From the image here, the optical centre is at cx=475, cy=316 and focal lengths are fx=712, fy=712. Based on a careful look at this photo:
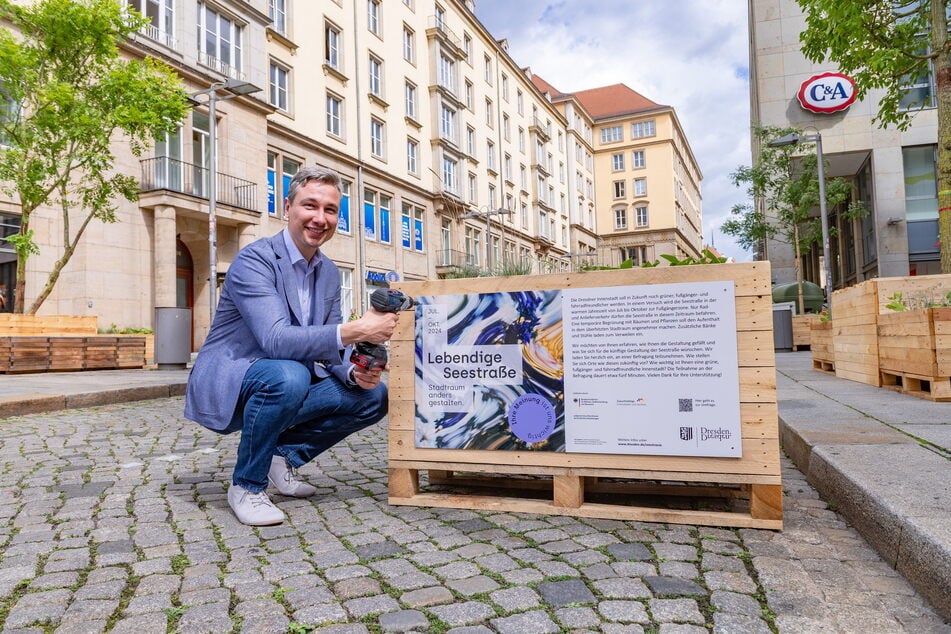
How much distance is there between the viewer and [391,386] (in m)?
3.53

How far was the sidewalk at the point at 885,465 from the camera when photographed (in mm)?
2275

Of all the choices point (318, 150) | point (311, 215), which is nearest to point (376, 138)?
point (318, 150)

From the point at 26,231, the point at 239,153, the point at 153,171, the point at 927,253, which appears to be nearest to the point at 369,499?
the point at 26,231

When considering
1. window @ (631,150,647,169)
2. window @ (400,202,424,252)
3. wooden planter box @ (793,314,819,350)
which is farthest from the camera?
window @ (631,150,647,169)

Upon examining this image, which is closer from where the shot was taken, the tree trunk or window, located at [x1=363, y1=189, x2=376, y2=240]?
the tree trunk

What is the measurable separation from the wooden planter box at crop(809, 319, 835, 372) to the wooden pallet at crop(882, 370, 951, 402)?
2315 millimetres

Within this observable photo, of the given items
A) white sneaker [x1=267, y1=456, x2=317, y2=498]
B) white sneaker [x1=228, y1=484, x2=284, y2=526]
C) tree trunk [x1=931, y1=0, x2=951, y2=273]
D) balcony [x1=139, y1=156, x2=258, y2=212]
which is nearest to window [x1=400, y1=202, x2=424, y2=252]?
balcony [x1=139, y1=156, x2=258, y2=212]

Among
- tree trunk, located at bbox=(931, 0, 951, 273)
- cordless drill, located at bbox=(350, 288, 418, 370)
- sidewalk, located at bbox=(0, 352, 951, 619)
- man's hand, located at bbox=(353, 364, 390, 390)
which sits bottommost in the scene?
sidewalk, located at bbox=(0, 352, 951, 619)

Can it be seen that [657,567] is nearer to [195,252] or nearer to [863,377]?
[863,377]

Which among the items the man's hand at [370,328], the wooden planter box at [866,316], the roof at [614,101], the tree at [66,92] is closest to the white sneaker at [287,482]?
the man's hand at [370,328]

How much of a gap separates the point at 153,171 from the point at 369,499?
18.6m

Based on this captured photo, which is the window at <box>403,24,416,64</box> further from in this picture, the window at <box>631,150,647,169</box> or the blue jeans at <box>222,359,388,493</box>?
the window at <box>631,150,647,169</box>

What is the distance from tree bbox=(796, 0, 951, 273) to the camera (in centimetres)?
907

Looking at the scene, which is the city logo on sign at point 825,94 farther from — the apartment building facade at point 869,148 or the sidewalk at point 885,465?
the sidewalk at point 885,465
